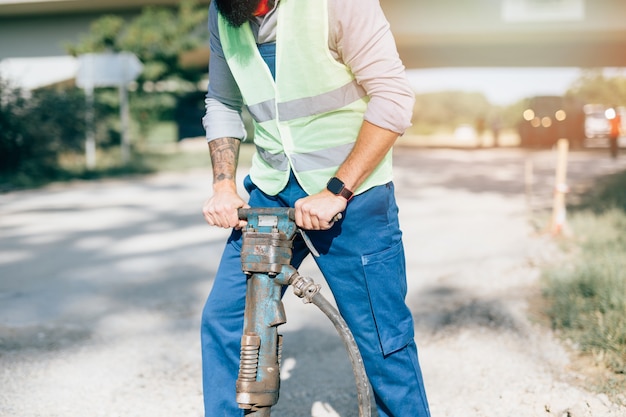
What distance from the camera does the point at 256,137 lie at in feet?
8.15

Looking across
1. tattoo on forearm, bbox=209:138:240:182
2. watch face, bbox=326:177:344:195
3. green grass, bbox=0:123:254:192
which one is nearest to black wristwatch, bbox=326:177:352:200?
watch face, bbox=326:177:344:195

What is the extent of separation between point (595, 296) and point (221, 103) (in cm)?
300

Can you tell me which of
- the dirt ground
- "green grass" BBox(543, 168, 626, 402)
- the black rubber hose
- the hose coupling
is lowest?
the dirt ground

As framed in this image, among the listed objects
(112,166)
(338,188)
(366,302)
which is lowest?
(112,166)

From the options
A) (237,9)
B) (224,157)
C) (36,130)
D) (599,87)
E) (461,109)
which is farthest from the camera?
(461,109)

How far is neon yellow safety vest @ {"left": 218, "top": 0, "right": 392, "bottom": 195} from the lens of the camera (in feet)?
7.23

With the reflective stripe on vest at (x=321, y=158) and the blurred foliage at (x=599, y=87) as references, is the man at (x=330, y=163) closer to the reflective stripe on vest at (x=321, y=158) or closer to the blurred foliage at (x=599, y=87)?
the reflective stripe on vest at (x=321, y=158)

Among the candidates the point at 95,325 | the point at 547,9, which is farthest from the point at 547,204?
the point at 547,9

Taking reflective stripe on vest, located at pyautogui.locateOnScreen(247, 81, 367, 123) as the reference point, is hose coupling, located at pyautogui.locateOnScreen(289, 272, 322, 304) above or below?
below

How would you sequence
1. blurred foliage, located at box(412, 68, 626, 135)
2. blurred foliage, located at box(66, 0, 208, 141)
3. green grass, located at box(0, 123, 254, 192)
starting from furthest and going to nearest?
blurred foliage, located at box(412, 68, 626, 135) → blurred foliage, located at box(66, 0, 208, 141) → green grass, located at box(0, 123, 254, 192)

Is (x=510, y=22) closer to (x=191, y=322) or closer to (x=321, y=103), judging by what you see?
(x=191, y=322)

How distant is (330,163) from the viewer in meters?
2.30

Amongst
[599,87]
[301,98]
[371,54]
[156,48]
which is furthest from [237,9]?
[599,87]

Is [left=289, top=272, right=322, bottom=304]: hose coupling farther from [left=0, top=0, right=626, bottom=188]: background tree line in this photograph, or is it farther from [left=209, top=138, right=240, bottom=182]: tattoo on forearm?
[left=0, top=0, right=626, bottom=188]: background tree line
